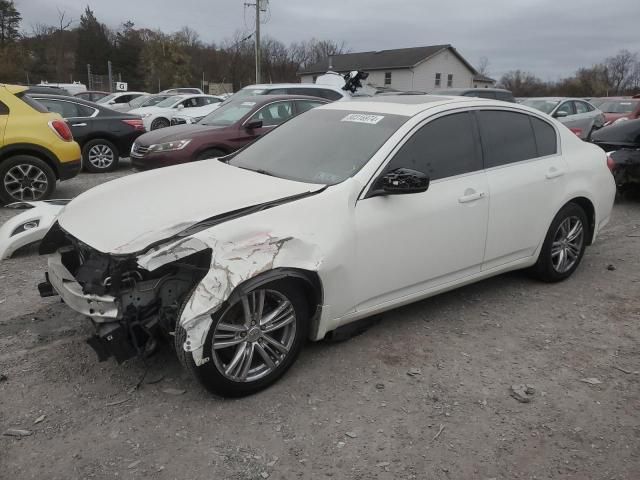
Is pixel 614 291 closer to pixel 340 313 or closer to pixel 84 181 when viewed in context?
pixel 340 313

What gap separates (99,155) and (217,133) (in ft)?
11.2

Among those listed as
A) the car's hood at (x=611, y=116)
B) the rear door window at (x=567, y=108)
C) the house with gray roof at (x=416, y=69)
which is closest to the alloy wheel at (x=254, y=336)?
the rear door window at (x=567, y=108)

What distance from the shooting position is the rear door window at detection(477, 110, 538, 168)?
4.10 metres

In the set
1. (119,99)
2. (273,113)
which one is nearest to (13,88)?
(273,113)

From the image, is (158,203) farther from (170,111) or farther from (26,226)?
(170,111)

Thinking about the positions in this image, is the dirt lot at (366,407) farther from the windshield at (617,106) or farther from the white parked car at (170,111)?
the windshield at (617,106)

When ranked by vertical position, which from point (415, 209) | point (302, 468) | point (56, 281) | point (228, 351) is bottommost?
point (302, 468)

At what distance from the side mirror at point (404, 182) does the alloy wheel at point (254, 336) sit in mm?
969

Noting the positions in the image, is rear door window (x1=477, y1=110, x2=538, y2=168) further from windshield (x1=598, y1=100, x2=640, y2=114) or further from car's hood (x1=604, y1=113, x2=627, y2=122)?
windshield (x1=598, y1=100, x2=640, y2=114)

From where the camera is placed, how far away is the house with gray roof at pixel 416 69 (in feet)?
184

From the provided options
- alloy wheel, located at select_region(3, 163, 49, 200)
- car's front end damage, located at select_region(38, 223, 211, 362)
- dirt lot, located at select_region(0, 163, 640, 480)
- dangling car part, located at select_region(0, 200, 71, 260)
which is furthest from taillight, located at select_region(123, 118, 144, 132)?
car's front end damage, located at select_region(38, 223, 211, 362)

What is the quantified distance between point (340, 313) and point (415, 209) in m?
0.86

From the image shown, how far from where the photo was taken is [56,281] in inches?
129

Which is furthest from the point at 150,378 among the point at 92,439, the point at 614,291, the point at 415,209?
the point at 614,291
